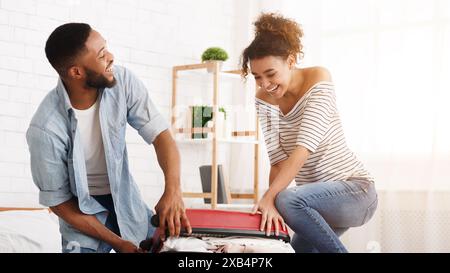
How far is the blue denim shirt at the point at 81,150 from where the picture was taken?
1919 millimetres

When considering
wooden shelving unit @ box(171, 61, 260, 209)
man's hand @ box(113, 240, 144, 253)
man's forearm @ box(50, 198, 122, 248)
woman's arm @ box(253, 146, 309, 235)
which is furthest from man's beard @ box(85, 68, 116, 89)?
wooden shelving unit @ box(171, 61, 260, 209)

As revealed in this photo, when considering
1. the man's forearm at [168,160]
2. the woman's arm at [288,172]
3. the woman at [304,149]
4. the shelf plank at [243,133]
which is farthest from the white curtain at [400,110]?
the man's forearm at [168,160]

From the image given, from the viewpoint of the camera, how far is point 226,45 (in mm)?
4156

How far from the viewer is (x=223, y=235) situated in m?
1.66

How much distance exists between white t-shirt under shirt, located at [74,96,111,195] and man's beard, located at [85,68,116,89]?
0.08m

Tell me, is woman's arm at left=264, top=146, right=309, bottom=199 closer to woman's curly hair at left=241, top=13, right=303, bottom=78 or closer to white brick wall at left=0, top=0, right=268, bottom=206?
woman's curly hair at left=241, top=13, right=303, bottom=78

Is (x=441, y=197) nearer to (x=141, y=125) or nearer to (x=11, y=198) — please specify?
(x=141, y=125)

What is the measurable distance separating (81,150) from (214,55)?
6.33 ft

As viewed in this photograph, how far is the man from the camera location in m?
1.92

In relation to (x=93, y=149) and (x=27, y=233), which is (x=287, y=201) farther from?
(x=27, y=233)

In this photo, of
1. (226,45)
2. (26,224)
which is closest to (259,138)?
(226,45)

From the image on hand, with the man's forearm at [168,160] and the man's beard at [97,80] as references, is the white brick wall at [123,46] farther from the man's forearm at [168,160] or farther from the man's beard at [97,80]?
the man's forearm at [168,160]

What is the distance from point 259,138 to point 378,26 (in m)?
0.93

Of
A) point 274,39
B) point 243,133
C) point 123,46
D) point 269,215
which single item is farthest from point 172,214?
point 243,133
